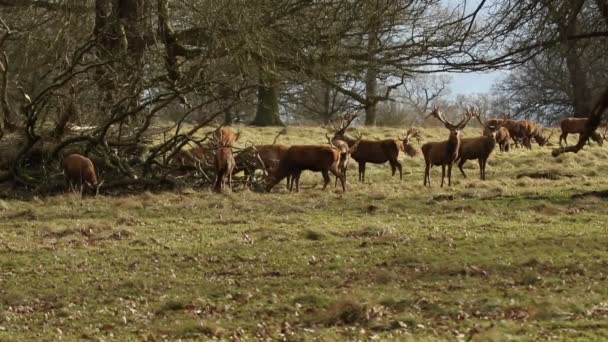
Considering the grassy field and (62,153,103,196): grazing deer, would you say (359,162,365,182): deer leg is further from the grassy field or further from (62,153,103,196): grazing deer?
(62,153,103,196): grazing deer

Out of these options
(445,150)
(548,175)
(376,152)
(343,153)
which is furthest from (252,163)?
(548,175)

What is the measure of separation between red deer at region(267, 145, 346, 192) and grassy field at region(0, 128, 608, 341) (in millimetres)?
2262

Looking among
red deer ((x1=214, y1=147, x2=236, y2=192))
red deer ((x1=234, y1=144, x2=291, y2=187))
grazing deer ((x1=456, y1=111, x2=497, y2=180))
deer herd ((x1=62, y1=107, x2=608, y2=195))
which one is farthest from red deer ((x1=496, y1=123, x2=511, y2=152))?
red deer ((x1=214, y1=147, x2=236, y2=192))

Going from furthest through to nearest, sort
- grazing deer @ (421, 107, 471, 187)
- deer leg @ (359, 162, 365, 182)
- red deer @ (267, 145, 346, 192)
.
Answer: deer leg @ (359, 162, 365, 182) → grazing deer @ (421, 107, 471, 187) → red deer @ (267, 145, 346, 192)

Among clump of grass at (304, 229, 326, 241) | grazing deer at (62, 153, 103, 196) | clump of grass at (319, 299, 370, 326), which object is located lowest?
clump of grass at (319, 299, 370, 326)

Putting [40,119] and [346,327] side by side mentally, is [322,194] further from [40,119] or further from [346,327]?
[346,327]

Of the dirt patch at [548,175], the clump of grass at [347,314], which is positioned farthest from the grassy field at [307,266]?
the dirt patch at [548,175]

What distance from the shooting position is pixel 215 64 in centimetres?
1908

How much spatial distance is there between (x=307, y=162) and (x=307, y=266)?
10.1 metres

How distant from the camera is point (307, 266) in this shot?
10.7 m

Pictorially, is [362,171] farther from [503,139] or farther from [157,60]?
[503,139]

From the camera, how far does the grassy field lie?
7.93 metres

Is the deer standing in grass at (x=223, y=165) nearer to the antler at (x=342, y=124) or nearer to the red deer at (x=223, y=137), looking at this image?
the red deer at (x=223, y=137)

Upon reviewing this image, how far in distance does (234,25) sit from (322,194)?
12.5ft
